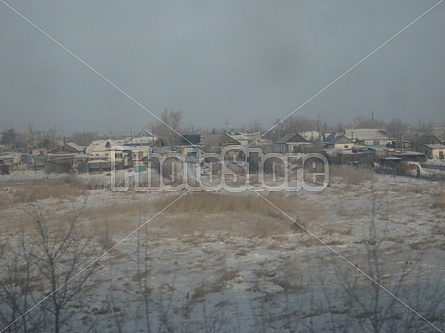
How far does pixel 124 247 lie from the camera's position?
763cm

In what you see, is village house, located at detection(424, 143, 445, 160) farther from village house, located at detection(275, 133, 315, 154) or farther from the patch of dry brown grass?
the patch of dry brown grass

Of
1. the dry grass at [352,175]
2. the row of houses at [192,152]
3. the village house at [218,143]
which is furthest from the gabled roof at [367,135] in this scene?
the dry grass at [352,175]

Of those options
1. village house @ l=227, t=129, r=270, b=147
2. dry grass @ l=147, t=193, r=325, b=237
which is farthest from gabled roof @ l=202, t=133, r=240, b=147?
dry grass @ l=147, t=193, r=325, b=237

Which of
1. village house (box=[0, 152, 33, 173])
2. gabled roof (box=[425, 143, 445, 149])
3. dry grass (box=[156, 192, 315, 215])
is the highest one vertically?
gabled roof (box=[425, 143, 445, 149])

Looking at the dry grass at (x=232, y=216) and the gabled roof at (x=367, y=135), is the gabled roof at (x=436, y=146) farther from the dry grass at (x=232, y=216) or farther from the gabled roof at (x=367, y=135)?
the dry grass at (x=232, y=216)

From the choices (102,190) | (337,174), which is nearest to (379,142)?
(337,174)

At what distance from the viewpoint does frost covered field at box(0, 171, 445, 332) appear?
13.2 ft

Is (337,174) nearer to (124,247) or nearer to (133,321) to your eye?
(124,247)

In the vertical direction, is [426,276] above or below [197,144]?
below

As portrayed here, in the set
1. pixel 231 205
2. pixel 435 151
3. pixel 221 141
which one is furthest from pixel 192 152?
pixel 231 205

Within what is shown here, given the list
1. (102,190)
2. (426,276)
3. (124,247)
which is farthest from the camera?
(102,190)

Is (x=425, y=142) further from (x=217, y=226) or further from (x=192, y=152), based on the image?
(x=217, y=226)

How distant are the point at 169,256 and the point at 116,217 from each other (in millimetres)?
4120

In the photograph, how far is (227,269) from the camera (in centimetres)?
618
